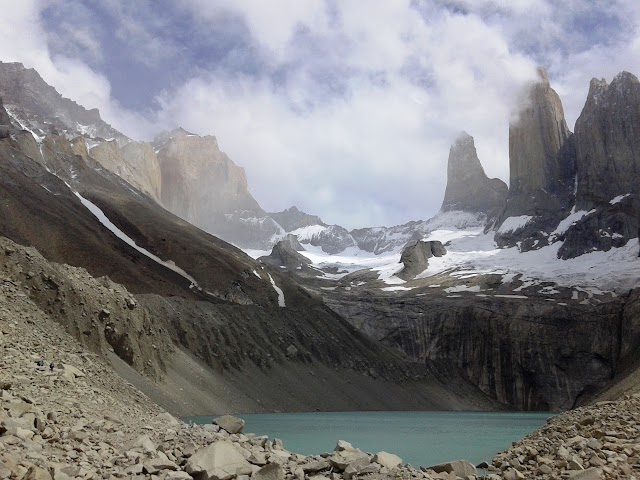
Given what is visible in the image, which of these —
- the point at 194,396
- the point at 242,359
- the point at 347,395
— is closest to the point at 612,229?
the point at 347,395

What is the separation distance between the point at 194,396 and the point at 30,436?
135 ft

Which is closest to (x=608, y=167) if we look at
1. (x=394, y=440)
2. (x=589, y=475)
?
(x=394, y=440)

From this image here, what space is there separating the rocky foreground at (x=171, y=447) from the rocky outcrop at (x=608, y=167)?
15008 centimetres

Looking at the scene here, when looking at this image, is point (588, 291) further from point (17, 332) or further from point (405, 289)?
point (17, 332)

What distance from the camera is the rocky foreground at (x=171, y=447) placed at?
40.1 feet

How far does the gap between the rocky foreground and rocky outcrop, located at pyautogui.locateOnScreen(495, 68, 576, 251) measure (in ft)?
576

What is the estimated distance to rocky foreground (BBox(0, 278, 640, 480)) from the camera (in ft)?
40.1

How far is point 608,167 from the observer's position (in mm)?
166375

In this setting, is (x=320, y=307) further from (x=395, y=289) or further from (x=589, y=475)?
(x=589, y=475)

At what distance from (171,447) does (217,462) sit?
2.13m

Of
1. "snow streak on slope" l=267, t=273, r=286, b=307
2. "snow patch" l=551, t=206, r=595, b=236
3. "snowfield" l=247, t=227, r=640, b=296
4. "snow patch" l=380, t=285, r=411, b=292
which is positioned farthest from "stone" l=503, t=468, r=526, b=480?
"snow patch" l=551, t=206, r=595, b=236

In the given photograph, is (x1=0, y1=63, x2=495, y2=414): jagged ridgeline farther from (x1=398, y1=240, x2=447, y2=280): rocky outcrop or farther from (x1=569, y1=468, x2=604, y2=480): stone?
(x1=398, y1=240, x2=447, y2=280): rocky outcrop

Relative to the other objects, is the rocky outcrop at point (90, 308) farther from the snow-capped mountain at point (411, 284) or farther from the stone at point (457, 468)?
the stone at point (457, 468)

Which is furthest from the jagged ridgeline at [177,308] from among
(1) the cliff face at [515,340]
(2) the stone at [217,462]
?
(2) the stone at [217,462]
